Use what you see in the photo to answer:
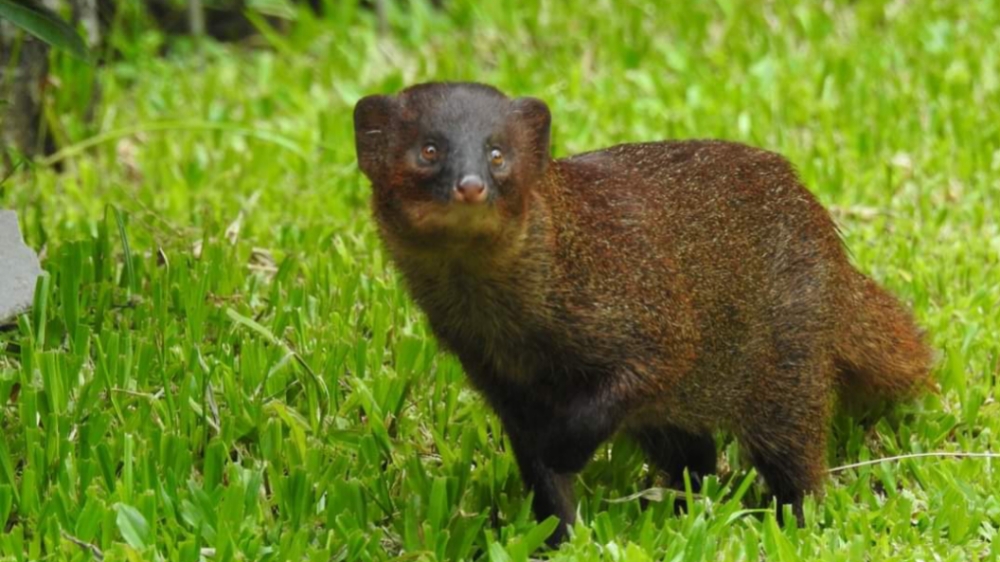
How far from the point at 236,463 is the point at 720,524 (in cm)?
126

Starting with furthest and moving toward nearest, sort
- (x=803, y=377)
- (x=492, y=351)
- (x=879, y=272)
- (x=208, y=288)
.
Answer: (x=879, y=272) → (x=208, y=288) → (x=803, y=377) → (x=492, y=351)

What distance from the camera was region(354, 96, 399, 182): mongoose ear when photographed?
402 cm

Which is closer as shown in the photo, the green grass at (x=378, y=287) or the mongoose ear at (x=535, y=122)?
the mongoose ear at (x=535, y=122)

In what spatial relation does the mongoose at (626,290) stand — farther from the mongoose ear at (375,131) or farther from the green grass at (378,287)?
the green grass at (378,287)

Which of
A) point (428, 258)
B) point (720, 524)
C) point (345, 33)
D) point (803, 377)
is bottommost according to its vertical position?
point (720, 524)

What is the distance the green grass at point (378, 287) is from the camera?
167 inches

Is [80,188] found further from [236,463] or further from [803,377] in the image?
[803,377]

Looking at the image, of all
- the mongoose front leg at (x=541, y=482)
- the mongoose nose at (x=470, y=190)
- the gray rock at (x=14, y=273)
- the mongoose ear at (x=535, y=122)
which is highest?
the mongoose ear at (x=535, y=122)

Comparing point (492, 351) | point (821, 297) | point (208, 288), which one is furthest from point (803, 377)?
point (208, 288)

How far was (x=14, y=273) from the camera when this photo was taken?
4945mm

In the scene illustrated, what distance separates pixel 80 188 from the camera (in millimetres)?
6844

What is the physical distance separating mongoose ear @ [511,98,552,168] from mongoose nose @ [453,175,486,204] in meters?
0.36

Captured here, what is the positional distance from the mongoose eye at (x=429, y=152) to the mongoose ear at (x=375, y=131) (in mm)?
158

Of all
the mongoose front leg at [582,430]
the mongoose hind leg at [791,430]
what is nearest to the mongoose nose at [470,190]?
the mongoose front leg at [582,430]
